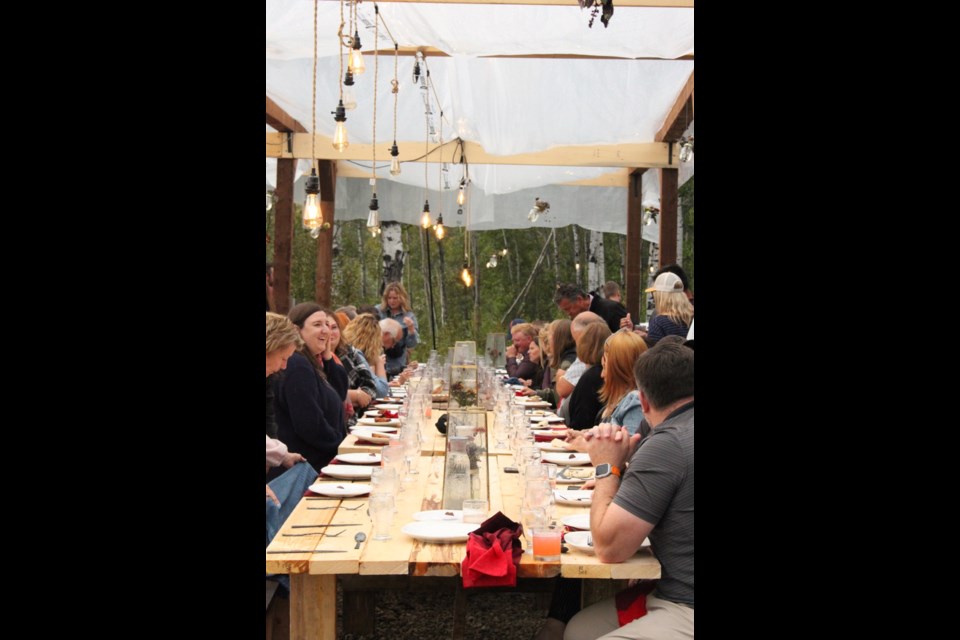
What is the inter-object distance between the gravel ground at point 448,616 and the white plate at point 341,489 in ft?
2.21

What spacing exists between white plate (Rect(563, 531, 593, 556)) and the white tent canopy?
3.11m

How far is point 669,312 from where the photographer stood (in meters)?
5.70

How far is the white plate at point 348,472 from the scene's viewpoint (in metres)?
3.69

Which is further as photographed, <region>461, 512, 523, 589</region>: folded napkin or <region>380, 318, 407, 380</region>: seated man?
<region>380, 318, 407, 380</region>: seated man

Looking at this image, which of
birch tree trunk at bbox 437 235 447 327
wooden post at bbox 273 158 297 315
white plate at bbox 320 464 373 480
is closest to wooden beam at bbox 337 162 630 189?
wooden post at bbox 273 158 297 315

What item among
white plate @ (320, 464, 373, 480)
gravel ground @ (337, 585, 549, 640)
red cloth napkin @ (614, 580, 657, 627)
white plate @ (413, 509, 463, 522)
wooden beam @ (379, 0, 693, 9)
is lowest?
gravel ground @ (337, 585, 549, 640)

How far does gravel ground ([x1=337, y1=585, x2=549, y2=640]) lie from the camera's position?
4.00 metres

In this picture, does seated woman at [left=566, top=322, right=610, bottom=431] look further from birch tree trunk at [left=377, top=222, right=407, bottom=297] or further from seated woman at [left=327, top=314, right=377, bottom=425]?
birch tree trunk at [left=377, top=222, right=407, bottom=297]

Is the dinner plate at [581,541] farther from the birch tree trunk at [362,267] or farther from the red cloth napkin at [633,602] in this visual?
the birch tree trunk at [362,267]
